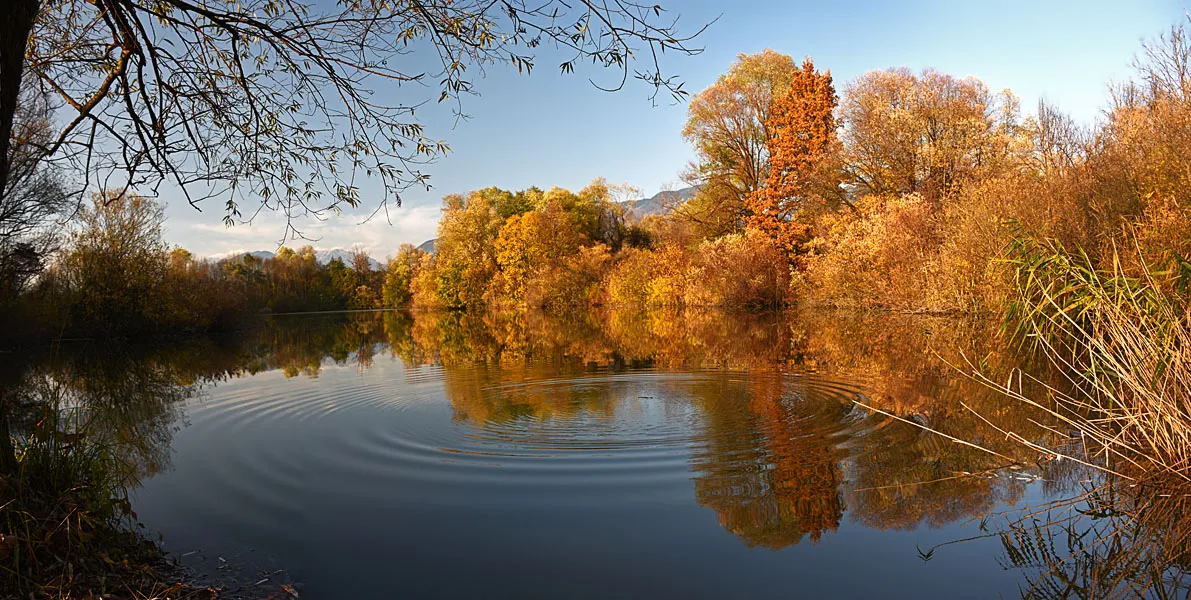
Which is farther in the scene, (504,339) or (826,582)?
(504,339)

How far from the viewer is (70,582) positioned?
277 centimetres

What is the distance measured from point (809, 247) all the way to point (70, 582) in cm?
2940

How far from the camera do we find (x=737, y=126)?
31969mm

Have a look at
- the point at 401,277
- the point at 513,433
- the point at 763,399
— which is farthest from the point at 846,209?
the point at 401,277

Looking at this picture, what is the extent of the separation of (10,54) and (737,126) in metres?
31.2

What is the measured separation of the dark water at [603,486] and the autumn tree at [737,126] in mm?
22976

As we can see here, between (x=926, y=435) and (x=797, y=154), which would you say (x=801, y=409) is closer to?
(x=926, y=435)

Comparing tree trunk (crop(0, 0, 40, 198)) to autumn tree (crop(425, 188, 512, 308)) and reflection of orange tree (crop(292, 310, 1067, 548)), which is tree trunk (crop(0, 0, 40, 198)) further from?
autumn tree (crop(425, 188, 512, 308))

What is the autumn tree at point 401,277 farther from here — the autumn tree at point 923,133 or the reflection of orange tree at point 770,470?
the reflection of orange tree at point 770,470

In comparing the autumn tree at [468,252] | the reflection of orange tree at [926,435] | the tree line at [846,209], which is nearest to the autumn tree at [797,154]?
the tree line at [846,209]

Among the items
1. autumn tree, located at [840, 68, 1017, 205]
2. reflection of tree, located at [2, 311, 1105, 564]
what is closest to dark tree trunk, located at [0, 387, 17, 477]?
reflection of tree, located at [2, 311, 1105, 564]

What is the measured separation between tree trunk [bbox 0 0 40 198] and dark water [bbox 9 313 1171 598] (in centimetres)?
240

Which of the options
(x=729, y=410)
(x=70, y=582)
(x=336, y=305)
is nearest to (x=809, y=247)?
(x=729, y=410)

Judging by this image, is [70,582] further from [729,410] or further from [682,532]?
[729,410]
